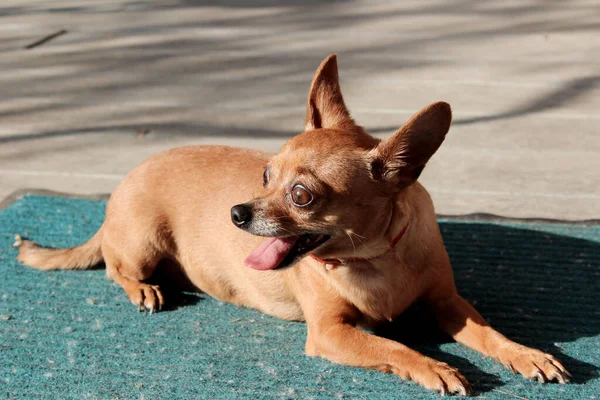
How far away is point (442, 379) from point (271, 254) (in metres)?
0.65

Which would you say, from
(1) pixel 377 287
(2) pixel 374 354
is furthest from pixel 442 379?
(1) pixel 377 287

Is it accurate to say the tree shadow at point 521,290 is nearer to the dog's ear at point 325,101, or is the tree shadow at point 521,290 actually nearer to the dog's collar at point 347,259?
the dog's collar at point 347,259

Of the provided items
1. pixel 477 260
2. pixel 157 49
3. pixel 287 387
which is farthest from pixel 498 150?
pixel 157 49

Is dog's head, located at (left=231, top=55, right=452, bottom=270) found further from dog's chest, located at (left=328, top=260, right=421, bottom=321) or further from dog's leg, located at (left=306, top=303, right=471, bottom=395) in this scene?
dog's leg, located at (left=306, top=303, right=471, bottom=395)

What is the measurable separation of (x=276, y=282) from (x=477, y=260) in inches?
35.6

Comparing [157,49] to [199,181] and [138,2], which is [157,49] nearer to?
[138,2]

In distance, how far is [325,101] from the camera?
9.12 ft

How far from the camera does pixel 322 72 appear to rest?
2.77 m

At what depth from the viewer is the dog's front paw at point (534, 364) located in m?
2.45

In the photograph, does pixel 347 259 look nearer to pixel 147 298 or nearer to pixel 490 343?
pixel 490 343

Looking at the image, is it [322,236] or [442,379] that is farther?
[322,236]

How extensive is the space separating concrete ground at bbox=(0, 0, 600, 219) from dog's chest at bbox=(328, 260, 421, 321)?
1.29 m

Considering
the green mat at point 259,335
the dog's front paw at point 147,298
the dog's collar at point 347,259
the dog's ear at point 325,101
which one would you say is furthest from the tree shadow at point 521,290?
the dog's front paw at point 147,298

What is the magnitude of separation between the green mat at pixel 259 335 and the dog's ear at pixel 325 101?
0.76 metres
